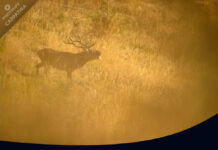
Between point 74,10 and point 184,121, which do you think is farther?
point 184,121

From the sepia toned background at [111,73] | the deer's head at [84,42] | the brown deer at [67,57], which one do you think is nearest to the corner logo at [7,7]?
the sepia toned background at [111,73]

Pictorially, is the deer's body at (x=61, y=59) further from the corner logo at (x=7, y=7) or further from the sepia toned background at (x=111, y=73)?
the corner logo at (x=7, y=7)

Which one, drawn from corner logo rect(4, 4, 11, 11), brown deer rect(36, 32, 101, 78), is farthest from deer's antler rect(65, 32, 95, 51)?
corner logo rect(4, 4, 11, 11)

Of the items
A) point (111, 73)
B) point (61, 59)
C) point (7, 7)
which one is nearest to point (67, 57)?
point (61, 59)

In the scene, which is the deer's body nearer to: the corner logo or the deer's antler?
the deer's antler

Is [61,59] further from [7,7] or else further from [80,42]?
[7,7]

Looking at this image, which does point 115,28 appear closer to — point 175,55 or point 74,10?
point 74,10

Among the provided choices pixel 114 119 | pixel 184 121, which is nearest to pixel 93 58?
pixel 114 119
